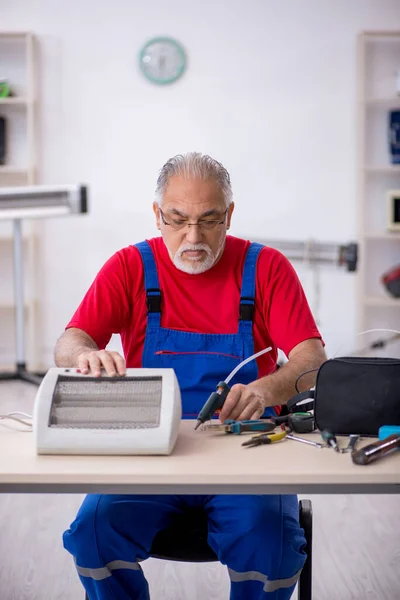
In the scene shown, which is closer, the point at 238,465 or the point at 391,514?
the point at 238,465

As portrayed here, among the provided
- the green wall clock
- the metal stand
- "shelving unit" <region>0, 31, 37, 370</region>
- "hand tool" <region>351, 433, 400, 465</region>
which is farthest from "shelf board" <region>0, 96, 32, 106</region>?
"hand tool" <region>351, 433, 400, 465</region>

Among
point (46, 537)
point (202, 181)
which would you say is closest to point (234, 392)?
point (202, 181)

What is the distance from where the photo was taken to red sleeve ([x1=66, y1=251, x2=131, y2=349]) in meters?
1.92

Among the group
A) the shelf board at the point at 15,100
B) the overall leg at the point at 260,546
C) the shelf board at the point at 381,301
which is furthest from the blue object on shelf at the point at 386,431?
the shelf board at the point at 15,100

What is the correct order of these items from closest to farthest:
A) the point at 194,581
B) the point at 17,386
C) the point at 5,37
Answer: the point at 194,581
the point at 17,386
the point at 5,37

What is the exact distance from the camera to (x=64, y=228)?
5812mm

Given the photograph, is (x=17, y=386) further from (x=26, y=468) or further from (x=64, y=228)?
(x=26, y=468)

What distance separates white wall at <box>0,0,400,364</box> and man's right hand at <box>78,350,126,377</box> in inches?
173

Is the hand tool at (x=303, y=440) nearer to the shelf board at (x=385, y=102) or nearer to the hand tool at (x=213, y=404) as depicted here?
the hand tool at (x=213, y=404)

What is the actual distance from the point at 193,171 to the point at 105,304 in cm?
38

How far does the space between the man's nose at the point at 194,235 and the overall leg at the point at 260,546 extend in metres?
0.65

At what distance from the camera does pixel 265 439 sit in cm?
136

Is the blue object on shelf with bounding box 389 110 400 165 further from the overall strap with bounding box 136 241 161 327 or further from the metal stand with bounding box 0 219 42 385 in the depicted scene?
the overall strap with bounding box 136 241 161 327

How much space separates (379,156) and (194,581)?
4130mm
